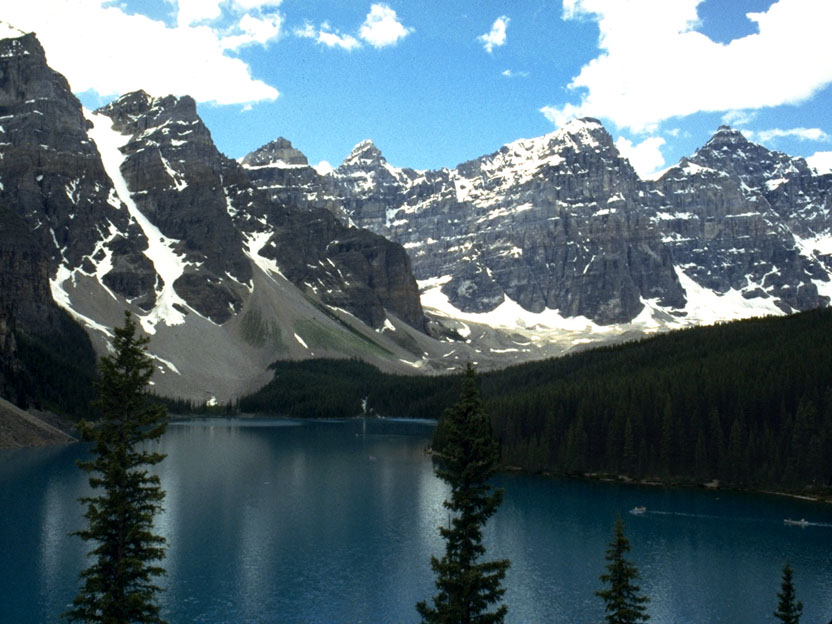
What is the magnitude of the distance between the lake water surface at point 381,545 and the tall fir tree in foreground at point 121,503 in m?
24.6

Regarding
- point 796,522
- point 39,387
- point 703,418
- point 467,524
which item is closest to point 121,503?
point 467,524

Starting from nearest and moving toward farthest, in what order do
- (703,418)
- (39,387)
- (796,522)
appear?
1. (796,522)
2. (703,418)
3. (39,387)

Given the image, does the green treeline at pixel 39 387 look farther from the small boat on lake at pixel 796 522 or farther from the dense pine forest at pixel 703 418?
the small boat on lake at pixel 796 522

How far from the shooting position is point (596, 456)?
130125mm

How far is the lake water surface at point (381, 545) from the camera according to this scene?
6166 centimetres

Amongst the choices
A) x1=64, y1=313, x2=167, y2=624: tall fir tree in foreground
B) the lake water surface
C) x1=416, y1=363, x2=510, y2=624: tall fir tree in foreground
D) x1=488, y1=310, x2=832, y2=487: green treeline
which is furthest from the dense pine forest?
x1=64, y1=313, x2=167, y2=624: tall fir tree in foreground

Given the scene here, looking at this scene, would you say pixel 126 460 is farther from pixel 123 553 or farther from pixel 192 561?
pixel 192 561

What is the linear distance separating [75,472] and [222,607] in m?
65.0

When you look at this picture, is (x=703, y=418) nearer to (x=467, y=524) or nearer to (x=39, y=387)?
(x=467, y=524)

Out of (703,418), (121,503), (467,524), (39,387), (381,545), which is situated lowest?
(381,545)

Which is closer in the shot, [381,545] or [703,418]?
[381,545]

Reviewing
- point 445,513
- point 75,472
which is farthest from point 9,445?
point 445,513

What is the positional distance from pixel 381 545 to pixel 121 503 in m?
48.1

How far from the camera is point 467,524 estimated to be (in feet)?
114
